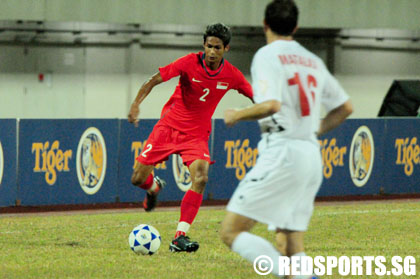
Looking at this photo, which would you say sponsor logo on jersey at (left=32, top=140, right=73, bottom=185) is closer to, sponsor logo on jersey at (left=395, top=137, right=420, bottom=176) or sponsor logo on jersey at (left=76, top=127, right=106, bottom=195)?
sponsor logo on jersey at (left=76, top=127, right=106, bottom=195)

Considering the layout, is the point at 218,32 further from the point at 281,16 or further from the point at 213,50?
the point at 281,16

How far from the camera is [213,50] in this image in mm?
9000

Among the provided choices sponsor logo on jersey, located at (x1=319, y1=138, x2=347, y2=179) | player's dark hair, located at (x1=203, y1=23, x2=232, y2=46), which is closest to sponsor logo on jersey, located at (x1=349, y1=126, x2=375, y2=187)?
sponsor logo on jersey, located at (x1=319, y1=138, x2=347, y2=179)

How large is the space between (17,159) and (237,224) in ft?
27.5

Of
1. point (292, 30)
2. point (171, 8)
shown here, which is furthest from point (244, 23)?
point (292, 30)

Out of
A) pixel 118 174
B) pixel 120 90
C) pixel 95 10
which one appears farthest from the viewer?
pixel 120 90

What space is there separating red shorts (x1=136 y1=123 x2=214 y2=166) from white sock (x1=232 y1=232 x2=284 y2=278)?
3433 millimetres

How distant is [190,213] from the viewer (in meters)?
9.06

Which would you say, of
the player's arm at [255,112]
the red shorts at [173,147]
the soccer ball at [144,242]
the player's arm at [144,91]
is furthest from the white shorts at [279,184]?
the red shorts at [173,147]

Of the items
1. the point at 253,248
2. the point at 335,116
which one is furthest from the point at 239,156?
the point at 253,248

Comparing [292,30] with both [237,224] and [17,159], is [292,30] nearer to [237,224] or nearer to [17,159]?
[237,224]

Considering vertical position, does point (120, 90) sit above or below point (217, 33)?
below

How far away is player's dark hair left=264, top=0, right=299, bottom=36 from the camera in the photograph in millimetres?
5641

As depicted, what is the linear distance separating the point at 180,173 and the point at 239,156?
1.19 m
